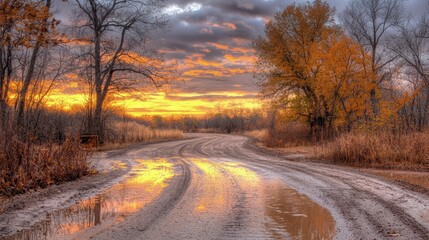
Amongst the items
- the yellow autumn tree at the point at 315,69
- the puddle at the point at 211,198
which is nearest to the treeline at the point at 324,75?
the yellow autumn tree at the point at 315,69

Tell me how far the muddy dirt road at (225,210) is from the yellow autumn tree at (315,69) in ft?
56.6

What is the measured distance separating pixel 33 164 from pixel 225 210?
228 inches

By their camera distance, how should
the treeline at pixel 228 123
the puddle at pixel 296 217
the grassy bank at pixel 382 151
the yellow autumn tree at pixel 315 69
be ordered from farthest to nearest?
the treeline at pixel 228 123 < the yellow autumn tree at pixel 315 69 < the grassy bank at pixel 382 151 < the puddle at pixel 296 217

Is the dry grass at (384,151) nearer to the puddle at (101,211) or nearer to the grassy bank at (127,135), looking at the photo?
the puddle at (101,211)

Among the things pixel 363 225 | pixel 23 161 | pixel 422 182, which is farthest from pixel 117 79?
pixel 363 225

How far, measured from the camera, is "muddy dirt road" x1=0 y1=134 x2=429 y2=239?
5977mm

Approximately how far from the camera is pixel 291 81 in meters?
32.7

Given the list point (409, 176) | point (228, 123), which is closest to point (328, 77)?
point (409, 176)

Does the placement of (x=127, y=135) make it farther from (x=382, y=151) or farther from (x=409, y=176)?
(x=409, y=176)

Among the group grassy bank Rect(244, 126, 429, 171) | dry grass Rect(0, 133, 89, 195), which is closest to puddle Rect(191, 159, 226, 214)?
dry grass Rect(0, 133, 89, 195)

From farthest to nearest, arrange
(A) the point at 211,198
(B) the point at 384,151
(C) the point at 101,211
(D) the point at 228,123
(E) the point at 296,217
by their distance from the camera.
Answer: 1. (D) the point at 228,123
2. (B) the point at 384,151
3. (A) the point at 211,198
4. (C) the point at 101,211
5. (E) the point at 296,217

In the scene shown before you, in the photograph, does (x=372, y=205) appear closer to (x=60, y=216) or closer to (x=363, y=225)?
(x=363, y=225)

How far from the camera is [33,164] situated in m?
10.2

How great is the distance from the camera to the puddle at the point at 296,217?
595 cm
